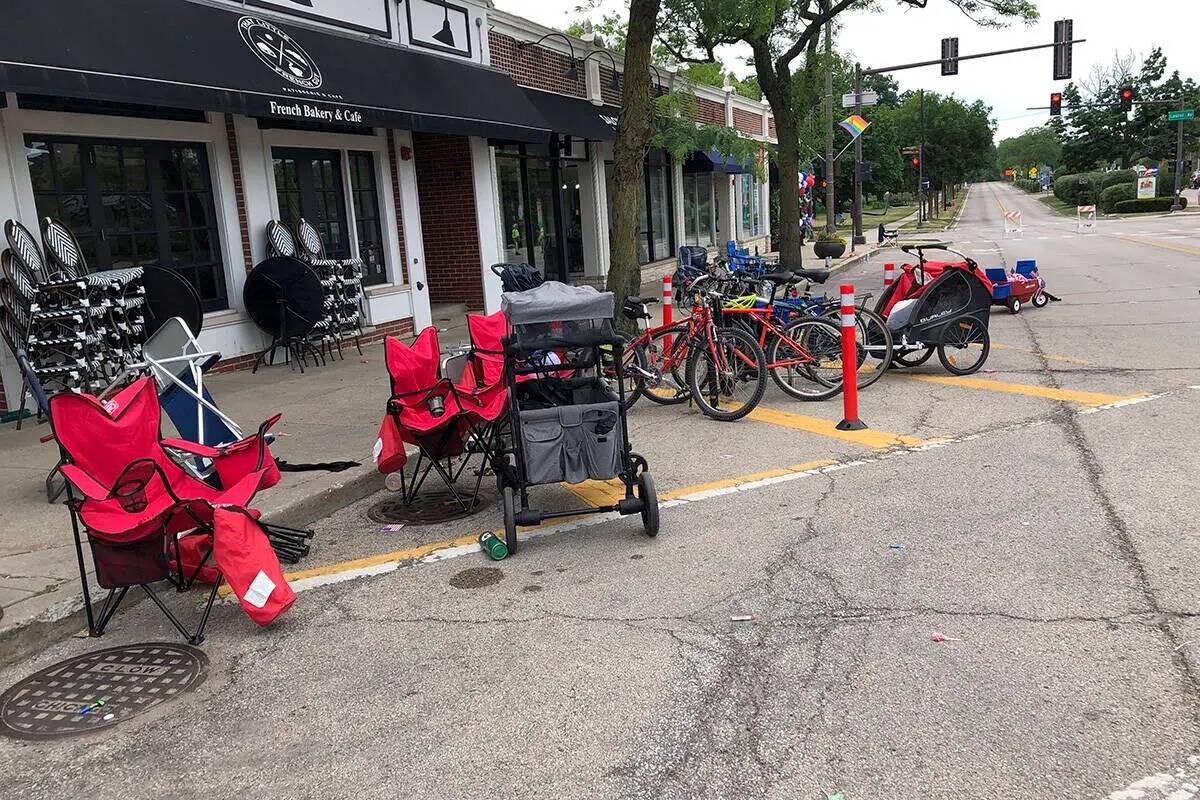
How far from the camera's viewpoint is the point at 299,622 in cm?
447

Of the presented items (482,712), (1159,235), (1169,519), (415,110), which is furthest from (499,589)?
(1159,235)

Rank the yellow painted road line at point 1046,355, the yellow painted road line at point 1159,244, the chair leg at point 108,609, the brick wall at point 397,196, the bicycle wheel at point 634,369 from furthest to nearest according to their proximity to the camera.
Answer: the yellow painted road line at point 1159,244, the brick wall at point 397,196, the yellow painted road line at point 1046,355, the bicycle wheel at point 634,369, the chair leg at point 108,609

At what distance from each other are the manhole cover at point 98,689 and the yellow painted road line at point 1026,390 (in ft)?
24.3

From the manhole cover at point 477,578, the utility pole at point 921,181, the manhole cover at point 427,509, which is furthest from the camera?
the utility pole at point 921,181

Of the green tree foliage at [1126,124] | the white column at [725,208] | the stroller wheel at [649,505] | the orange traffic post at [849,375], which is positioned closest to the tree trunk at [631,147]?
the orange traffic post at [849,375]

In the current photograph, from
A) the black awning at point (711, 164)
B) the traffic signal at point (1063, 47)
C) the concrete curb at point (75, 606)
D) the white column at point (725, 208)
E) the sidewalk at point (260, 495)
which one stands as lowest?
the concrete curb at point (75, 606)

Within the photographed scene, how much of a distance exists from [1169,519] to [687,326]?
435 centimetres

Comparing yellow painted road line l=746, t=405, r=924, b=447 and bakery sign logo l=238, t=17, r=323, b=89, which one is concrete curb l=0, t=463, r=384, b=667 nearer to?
yellow painted road line l=746, t=405, r=924, b=447

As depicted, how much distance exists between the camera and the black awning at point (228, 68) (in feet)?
24.7

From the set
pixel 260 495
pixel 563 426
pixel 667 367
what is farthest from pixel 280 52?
pixel 563 426

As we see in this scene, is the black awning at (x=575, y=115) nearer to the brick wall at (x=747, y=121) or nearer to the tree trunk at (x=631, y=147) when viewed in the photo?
the tree trunk at (x=631, y=147)

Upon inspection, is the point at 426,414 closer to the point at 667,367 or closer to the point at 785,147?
the point at 667,367

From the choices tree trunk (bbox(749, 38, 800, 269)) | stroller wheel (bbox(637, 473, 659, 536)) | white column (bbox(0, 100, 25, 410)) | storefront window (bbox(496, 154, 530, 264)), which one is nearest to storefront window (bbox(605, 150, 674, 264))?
tree trunk (bbox(749, 38, 800, 269))

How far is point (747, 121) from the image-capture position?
3091 centimetres
